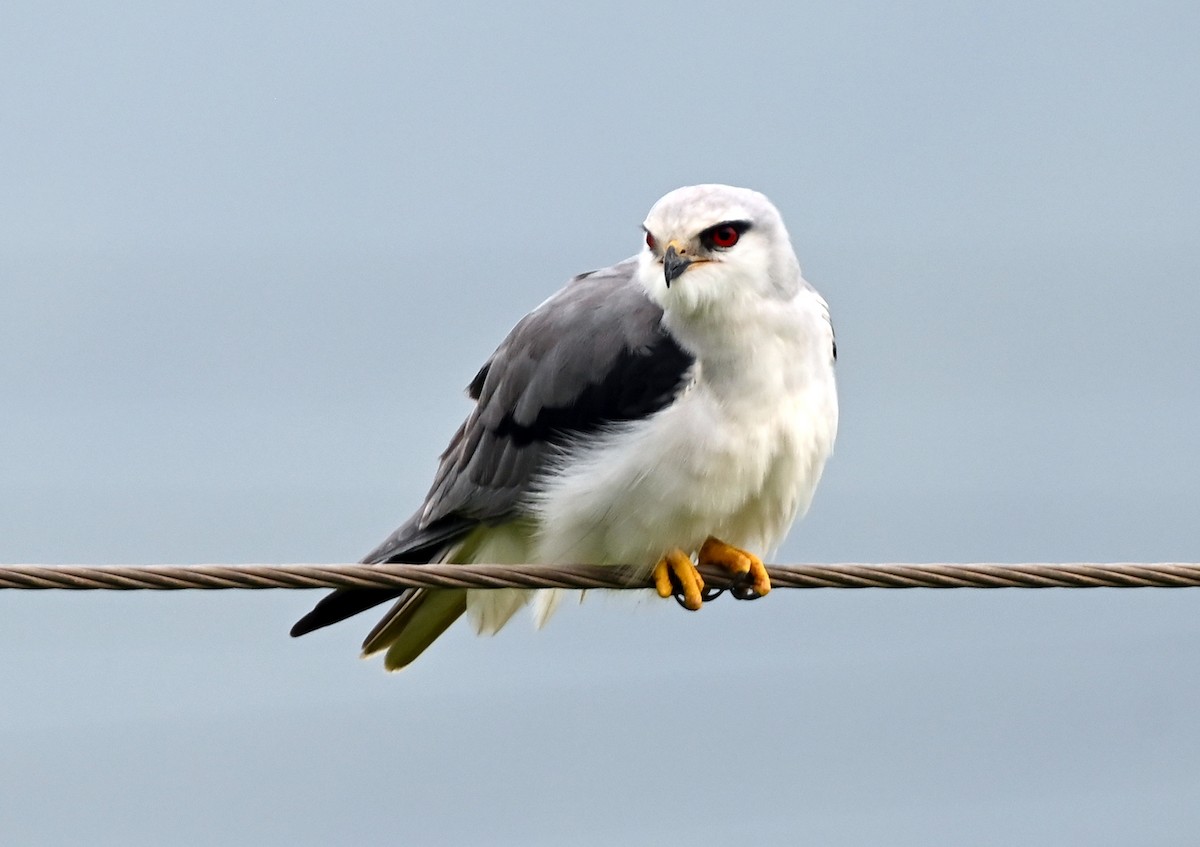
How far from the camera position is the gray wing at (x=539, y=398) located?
14.1 feet

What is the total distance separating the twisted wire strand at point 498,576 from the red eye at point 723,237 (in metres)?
0.84

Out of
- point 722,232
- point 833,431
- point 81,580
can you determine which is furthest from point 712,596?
point 81,580

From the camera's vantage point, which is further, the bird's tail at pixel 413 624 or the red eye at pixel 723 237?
the bird's tail at pixel 413 624

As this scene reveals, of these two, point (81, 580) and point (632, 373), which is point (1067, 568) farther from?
point (81, 580)

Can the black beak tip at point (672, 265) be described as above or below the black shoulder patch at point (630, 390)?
above

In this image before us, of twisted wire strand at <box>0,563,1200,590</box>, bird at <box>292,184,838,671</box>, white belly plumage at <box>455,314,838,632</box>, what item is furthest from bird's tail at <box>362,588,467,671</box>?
twisted wire strand at <box>0,563,1200,590</box>

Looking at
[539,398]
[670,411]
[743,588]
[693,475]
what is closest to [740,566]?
[743,588]

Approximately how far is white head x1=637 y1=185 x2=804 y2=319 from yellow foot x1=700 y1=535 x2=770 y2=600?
0.65 m

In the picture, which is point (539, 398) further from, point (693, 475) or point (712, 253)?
point (712, 253)

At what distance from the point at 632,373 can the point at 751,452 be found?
360 millimetres

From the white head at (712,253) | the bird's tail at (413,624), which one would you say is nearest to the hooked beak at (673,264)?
the white head at (712,253)

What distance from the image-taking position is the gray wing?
430 cm

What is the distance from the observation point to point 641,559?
438 cm

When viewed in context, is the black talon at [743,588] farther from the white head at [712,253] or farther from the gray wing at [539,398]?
the white head at [712,253]
